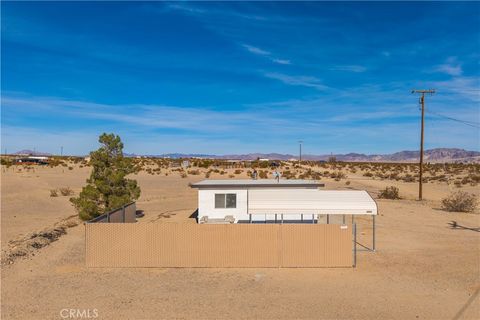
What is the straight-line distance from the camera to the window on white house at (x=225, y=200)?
21.5 metres

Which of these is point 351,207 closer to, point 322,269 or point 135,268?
point 322,269

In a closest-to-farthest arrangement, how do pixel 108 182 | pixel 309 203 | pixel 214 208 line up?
1. pixel 309 203
2. pixel 214 208
3. pixel 108 182

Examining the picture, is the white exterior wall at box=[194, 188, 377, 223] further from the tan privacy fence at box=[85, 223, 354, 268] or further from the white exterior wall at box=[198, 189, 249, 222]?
the white exterior wall at box=[198, 189, 249, 222]

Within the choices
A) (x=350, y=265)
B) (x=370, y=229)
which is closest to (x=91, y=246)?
(x=350, y=265)

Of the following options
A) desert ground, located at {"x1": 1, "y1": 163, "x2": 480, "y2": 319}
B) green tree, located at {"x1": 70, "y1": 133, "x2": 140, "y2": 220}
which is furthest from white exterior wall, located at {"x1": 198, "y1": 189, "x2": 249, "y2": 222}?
desert ground, located at {"x1": 1, "y1": 163, "x2": 480, "y2": 319}

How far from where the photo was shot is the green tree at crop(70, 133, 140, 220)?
21.8 m

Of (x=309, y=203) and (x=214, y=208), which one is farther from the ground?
(x=309, y=203)

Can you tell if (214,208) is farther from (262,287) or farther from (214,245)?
(262,287)

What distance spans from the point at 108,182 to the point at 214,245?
11.0 meters

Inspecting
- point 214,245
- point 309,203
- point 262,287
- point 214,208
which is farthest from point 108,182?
point 262,287

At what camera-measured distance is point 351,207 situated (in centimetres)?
1586

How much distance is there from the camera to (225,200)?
21.6m

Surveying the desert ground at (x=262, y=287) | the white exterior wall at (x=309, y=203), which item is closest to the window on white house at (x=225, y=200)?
the white exterior wall at (x=309, y=203)

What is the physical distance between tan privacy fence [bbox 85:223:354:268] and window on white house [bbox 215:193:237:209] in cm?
742
